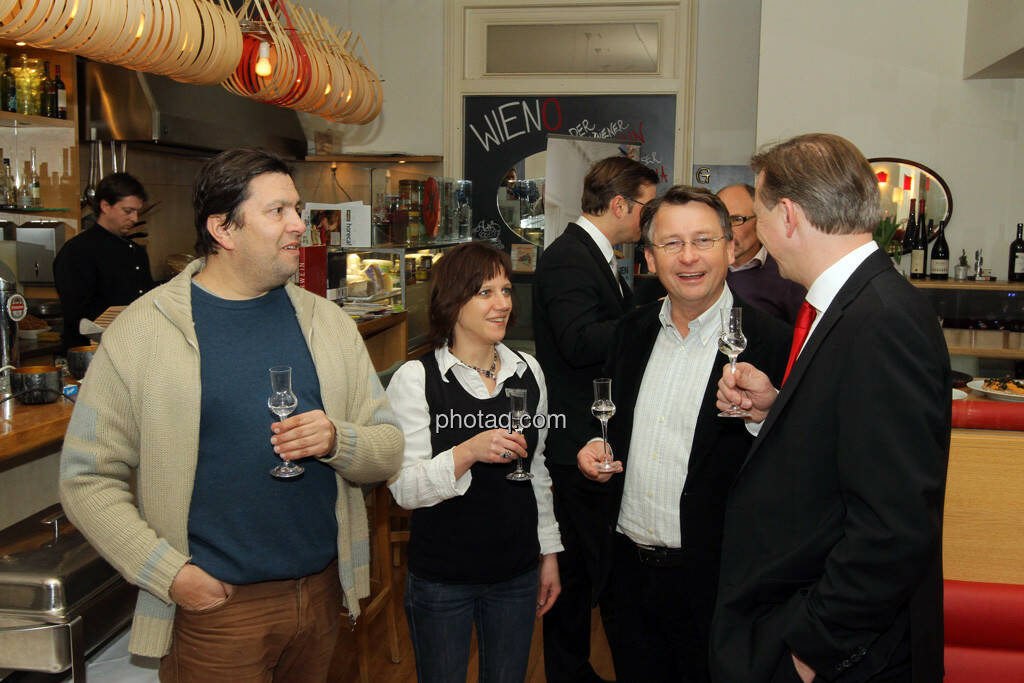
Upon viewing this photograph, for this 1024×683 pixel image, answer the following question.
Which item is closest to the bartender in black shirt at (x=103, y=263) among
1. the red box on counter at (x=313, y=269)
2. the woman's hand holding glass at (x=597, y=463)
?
the red box on counter at (x=313, y=269)

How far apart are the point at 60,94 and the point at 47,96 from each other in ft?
0.31

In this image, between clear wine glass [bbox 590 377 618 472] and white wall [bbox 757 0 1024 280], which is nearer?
clear wine glass [bbox 590 377 618 472]

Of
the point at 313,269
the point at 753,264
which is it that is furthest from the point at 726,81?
the point at 753,264

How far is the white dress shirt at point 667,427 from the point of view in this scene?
2.08 m

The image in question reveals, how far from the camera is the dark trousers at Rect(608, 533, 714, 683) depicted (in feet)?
6.86

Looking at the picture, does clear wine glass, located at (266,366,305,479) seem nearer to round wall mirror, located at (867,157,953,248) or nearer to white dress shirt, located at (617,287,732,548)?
white dress shirt, located at (617,287,732,548)

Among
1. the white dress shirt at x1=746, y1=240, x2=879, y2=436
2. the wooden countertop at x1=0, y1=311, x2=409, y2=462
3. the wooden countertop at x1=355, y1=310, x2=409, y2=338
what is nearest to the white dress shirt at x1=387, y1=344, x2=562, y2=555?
the white dress shirt at x1=746, y1=240, x2=879, y2=436

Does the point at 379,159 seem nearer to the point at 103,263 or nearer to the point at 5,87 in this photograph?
the point at 5,87

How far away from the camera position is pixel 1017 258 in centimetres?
511

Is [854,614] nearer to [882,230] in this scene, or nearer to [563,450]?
[563,450]

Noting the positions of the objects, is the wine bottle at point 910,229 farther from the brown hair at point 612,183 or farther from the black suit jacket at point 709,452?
the black suit jacket at point 709,452

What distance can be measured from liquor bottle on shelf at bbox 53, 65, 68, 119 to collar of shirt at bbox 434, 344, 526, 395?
178 inches

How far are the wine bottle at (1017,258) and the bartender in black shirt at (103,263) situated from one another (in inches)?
204

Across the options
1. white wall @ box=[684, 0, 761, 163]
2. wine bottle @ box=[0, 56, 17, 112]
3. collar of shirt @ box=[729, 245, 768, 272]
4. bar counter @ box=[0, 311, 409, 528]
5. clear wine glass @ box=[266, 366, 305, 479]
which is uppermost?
white wall @ box=[684, 0, 761, 163]
